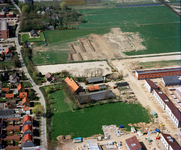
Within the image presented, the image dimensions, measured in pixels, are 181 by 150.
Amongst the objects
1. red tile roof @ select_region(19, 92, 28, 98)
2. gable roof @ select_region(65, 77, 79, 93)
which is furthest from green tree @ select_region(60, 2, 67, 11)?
red tile roof @ select_region(19, 92, 28, 98)

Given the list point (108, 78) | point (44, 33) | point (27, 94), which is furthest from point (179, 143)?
point (44, 33)

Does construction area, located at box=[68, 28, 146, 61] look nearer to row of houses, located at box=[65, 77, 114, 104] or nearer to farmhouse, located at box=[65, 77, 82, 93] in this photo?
farmhouse, located at box=[65, 77, 82, 93]

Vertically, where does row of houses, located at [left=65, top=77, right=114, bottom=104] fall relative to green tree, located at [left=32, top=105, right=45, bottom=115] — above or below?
above

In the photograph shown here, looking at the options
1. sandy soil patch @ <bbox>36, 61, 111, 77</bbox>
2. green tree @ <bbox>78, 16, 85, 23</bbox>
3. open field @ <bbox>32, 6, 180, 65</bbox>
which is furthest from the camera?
green tree @ <bbox>78, 16, 85, 23</bbox>

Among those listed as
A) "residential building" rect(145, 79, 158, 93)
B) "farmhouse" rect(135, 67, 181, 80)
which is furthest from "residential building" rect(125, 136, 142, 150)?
"farmhouse" rect(135, 67, 181, 80)

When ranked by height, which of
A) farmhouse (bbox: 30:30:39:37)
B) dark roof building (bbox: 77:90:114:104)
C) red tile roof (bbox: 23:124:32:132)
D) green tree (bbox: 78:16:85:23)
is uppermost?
green tree (bbox: 78:16:85:23)

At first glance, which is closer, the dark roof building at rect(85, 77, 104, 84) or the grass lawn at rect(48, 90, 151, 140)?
the grass lawn at rect(48, 90, 151, 140)

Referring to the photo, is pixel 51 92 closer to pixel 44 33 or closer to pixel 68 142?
pixel 68 142

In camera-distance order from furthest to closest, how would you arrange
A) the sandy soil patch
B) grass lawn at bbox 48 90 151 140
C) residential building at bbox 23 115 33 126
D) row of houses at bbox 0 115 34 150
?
the sandy soil patch < grass lawn at bbox 48 90 151 140 < residential building at bbox 23 115 33 126 < row of houses at bbox 0 115 34 150
